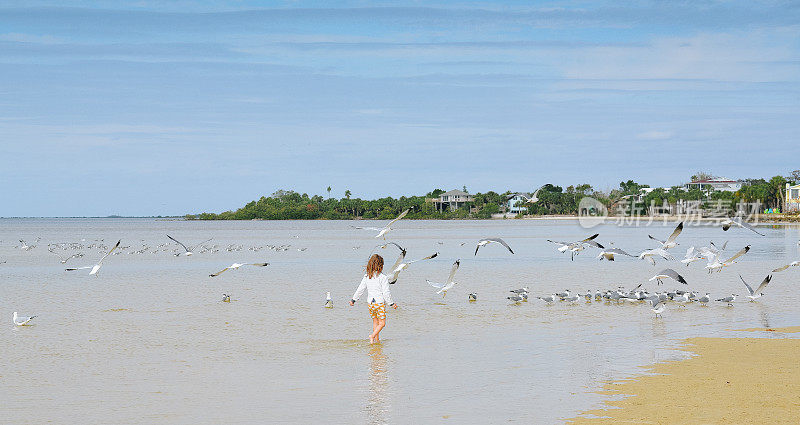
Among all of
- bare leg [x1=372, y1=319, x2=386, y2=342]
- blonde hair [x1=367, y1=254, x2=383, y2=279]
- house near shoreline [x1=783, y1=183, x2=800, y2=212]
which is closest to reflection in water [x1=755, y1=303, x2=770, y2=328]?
bare leg [x1=372, y1=319, x2=386, y2=342]

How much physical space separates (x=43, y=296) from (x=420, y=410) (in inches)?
734

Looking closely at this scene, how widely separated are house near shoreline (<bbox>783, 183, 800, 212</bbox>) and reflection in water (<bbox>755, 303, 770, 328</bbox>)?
11813 centimetres

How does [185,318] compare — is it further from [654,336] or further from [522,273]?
[522,273]

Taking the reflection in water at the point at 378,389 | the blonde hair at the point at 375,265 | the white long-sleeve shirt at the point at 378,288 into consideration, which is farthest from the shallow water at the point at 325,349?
the blonde hair at the point at 375,265

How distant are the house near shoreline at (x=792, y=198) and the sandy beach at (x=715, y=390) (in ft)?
413

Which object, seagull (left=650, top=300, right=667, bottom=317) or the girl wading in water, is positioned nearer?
the girl wading in water

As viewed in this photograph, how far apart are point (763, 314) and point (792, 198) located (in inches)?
4929

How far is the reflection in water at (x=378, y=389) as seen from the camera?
9406 mm

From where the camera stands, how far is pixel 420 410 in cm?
965

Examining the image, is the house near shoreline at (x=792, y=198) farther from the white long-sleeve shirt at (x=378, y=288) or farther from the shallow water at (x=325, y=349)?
the white long-sleeve shirt at (x=378, y=288)

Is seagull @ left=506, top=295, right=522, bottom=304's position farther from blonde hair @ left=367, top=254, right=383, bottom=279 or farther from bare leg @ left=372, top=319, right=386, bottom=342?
blonde hair @ left=367, top=254, right=383, bottom=279

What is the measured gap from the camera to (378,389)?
35.5 feet

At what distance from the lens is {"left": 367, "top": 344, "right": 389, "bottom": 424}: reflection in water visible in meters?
9.41

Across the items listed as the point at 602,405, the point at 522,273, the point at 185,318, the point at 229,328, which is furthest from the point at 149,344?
the point at 522,273
